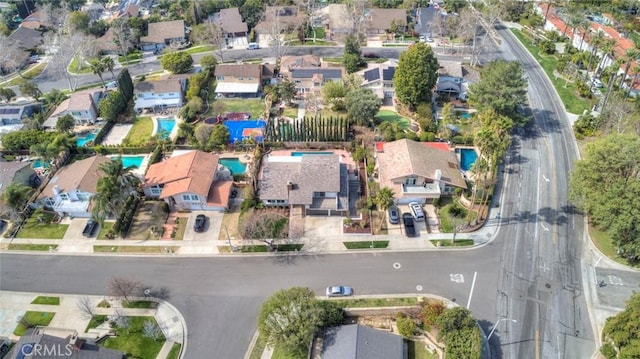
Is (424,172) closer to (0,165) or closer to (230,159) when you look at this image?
(230,159)

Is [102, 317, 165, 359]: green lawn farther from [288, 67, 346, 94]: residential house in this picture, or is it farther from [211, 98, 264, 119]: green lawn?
[288, 67, 346, 94]: residential house

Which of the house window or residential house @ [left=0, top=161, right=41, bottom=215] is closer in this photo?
the house window

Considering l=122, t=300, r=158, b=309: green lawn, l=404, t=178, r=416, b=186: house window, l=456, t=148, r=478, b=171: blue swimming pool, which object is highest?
l=404, t=178, r=416, b=186: house window

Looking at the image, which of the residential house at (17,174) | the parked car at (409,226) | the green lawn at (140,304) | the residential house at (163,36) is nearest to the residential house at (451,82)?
the parked car at (409,226)

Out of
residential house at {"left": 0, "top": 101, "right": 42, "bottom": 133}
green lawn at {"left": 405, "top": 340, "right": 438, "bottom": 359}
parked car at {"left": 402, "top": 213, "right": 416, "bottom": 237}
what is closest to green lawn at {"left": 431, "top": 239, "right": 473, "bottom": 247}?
parked car at {"left": 402, "top": 213, "right": 416, "bottom": 237}

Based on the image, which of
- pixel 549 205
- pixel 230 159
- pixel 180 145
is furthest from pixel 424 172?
pixel 180 145

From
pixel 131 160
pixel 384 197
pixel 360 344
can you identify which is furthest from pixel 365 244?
pixel 131 160

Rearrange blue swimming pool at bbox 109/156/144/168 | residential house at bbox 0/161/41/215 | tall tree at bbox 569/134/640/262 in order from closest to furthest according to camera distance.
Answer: tall tree at bbox 569/134/640/262 < residential house at bbox 0/161/41/215 < blue swimming pool at bbox 109/156/144/168
